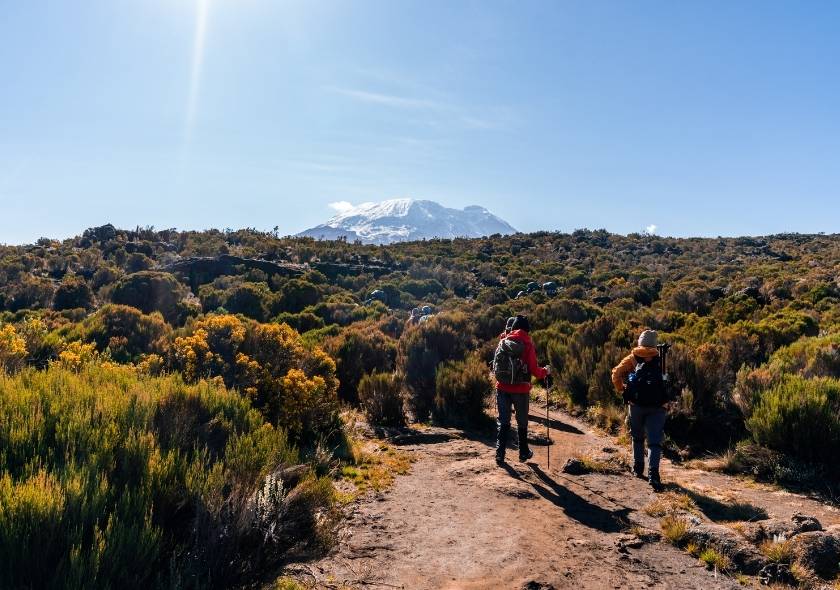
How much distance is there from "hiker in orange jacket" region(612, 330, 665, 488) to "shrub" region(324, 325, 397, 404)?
597cm

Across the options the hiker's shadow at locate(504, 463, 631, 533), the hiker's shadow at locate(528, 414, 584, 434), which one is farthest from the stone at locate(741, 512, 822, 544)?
the hiker's shadow at locate(528, 414, 584, 434)

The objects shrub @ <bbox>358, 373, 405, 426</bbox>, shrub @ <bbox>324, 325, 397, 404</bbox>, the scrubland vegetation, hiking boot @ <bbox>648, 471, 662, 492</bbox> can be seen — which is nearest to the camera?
the scrubland vegetation

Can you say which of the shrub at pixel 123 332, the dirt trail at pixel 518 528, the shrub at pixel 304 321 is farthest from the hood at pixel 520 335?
the shrub at pixel 304 321

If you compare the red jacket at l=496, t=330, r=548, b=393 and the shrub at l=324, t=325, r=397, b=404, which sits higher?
the red jacket at l=496, t=330, r=548, b=393

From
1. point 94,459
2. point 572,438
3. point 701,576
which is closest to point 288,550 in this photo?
point 94,459

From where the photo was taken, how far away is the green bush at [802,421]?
6688mm

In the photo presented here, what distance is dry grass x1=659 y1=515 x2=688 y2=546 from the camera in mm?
5027

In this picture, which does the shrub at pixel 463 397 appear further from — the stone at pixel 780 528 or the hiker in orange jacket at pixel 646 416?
the stone at pixel 780 528

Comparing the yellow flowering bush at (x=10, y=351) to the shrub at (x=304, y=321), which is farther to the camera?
the shrub at (x=304, y=321)

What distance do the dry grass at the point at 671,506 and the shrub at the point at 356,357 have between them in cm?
Result: 671

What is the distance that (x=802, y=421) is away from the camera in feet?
22.4

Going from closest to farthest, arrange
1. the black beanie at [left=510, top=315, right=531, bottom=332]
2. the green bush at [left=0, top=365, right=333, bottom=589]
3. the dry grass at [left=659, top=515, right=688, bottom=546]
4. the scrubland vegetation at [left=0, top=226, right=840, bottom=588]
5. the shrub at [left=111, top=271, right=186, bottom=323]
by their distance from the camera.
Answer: the green bush at [left=0, top=365, right=333, bottom=589] < the scrubland vegetation at [left=0, top=226, right=840, bottom=588] < the dry grass at [left=659, top=515, right=688, bottom=546] < the black beanie at [left=510, top=315, right=531, bottom=332] < the shrub at [left=111, top=271, right=186, bottom=323]

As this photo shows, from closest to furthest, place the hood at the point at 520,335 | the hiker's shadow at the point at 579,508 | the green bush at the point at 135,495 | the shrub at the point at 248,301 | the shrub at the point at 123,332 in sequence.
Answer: the green bush at the point at 135,495
the hiker's shadow at the point at 579,508
the hood at the point at 520,335
the shrub at the point at 123,332
the shrub at the point at 248,301

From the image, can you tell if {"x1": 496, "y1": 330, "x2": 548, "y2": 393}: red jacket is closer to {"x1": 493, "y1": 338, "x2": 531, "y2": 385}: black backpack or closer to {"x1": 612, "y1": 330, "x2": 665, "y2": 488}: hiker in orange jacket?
{"x1": 493, "y1": 338, "x2": 531, "y2": 385}: black backpack
